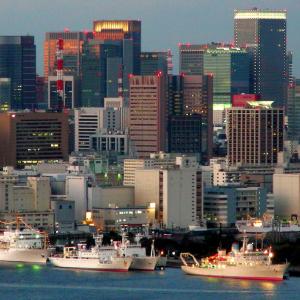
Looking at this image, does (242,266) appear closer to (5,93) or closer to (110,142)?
(110,142)

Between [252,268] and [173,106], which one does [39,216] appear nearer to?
[252,268]

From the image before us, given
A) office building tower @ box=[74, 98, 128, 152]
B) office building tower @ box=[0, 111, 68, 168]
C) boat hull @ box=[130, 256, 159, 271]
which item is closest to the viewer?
boat hull @ box=[130, 256, 159, 271]

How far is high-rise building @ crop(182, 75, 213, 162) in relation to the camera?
109894 mm

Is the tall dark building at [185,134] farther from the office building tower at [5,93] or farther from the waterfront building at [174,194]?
the waterfront building at [174,194]

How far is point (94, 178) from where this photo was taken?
8169 cm

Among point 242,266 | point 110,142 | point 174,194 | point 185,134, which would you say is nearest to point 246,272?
point 242,266

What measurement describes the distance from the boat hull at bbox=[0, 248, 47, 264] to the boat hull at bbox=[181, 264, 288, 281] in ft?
20.1

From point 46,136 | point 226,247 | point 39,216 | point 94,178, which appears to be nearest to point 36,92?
point 46,136

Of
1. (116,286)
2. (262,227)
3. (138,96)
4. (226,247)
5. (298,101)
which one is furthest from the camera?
(298,101)

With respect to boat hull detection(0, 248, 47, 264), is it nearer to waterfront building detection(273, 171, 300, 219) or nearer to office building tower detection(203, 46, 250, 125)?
waterfront building detection(273, 171, 300, 219)

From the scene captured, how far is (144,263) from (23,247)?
17.2 ft

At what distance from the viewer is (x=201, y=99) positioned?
115 meters

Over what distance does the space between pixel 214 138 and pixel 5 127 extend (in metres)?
18.6

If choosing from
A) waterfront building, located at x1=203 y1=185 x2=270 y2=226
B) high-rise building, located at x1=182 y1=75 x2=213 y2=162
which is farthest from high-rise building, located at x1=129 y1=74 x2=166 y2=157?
waterfront building, located at x1=203 y1=185 x2=270 y2=226
